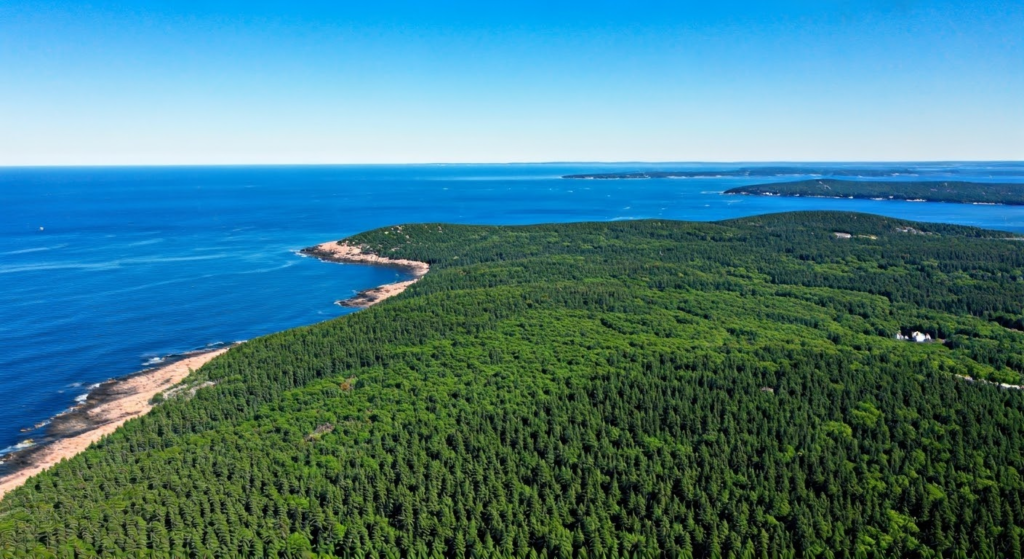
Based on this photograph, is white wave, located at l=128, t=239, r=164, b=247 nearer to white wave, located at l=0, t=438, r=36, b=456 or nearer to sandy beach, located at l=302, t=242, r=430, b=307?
sandy beach, located at l=302, t=242, r=430, b=307

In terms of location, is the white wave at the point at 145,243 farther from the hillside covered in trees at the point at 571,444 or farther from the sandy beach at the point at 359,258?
the hillside covered in trees at the point at 571,444

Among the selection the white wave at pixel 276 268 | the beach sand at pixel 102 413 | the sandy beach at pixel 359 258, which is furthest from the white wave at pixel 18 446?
the white wave at pixel 276 268

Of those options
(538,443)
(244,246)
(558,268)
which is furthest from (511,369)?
(244,246)

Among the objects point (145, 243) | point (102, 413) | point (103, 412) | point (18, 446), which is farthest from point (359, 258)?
point (18, 446)

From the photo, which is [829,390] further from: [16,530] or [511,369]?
[16,530]

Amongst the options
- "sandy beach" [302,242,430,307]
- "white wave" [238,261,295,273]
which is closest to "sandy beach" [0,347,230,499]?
"sandy beach" [302,242,430,307]
